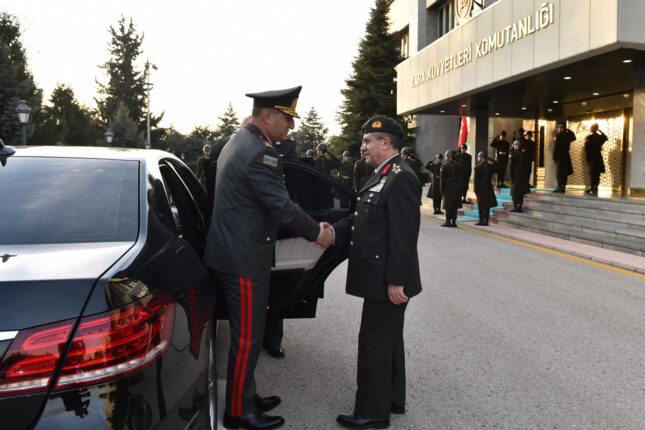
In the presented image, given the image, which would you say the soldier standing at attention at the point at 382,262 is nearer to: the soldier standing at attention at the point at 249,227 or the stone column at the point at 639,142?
the soldier standing at attention at the point at 249,227

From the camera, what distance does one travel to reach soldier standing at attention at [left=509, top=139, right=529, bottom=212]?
1519cm

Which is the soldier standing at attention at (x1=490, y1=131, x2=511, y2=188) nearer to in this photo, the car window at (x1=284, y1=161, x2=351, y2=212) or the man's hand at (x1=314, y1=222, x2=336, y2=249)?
the car window at (x1=284, y1=161, x2=351, y2=212)

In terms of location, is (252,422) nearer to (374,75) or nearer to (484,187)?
(484,187)

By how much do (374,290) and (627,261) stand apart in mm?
7660

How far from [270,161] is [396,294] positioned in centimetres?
101

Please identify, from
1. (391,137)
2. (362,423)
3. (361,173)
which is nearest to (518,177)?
(361,173)

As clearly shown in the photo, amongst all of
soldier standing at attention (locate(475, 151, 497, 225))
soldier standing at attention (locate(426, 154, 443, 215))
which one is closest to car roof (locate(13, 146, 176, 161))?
soldier standing at attention (locate(475, 151, 497, 225))

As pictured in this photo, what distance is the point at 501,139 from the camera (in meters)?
22.6

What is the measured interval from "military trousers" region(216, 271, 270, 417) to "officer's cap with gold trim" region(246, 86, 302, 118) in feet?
3.06

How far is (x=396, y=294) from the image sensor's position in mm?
3070

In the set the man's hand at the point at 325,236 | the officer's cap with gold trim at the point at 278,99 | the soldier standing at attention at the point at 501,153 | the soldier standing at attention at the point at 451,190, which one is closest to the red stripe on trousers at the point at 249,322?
the man's hand at the point at 325,236

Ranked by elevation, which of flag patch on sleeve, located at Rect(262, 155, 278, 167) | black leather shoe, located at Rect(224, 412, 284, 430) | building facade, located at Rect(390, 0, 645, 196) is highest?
A: building facade, located at Rect(390, 0, 645, 196)

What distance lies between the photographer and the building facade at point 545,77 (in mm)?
12727

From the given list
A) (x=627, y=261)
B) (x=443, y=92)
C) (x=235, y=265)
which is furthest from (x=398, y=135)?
(x=443, y=92)
